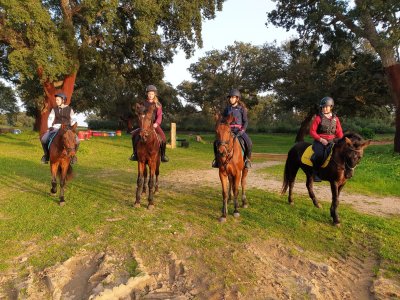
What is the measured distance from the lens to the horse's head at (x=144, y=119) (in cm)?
728

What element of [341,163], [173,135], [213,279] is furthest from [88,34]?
[213,279]

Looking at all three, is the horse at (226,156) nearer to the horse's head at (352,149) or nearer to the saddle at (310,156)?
the saddle at (310,156)

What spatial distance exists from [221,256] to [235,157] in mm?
2621

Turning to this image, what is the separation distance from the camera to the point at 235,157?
7078 millimetres

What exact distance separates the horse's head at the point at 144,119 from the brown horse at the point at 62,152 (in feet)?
5.92

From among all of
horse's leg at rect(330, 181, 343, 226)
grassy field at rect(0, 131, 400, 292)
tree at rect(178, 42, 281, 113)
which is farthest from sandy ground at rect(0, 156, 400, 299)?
tree at rect(178, 42, 281, 113)

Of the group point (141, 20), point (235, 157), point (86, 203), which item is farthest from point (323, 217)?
point (141, 20)

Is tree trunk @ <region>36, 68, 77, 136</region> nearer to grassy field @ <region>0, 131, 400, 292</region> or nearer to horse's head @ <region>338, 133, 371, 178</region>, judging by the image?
grassy field @ <region>0, 131, 400, 292</region>

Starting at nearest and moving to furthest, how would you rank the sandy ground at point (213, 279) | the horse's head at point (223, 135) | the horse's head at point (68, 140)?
the sandy ground at point (213, 279)
the horse's head at point (223, 135)
the horse's head at point (68, 140)

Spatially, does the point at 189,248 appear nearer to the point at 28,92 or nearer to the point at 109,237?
the point at 109,237

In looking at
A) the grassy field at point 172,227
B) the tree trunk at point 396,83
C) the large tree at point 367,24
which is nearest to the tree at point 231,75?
the large tree at point 367,24

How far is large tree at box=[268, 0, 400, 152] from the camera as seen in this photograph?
17.0 m

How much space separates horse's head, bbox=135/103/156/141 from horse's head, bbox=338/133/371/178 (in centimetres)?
425

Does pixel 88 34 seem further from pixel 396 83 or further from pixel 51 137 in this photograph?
pixel 396 83
